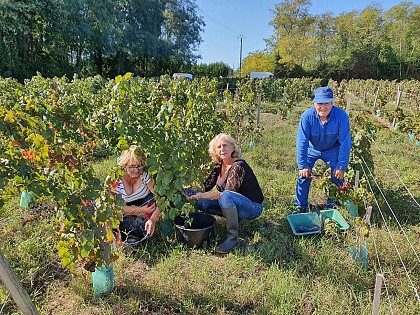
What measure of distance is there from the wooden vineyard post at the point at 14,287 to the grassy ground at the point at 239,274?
470 millimetres

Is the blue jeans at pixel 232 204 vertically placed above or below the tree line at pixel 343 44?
below

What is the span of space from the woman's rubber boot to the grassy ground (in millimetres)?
90

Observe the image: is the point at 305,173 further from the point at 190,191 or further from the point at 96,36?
the point at 96,36

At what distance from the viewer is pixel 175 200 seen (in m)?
2.56

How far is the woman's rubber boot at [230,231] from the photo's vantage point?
113 inches

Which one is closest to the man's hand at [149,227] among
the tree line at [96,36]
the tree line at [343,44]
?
the tree line at [96,36]

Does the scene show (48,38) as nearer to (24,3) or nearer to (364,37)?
(24,3)

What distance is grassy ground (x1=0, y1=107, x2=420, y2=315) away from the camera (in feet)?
7.28

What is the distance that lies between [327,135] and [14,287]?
301 cm

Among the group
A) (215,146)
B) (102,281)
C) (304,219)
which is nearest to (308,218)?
(304,219)

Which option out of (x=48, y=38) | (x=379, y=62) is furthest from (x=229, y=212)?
(x=379, y=62)

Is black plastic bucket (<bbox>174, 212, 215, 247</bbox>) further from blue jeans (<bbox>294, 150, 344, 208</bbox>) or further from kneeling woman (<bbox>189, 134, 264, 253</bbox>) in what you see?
blue jeans (<bbox>294, 150, 344, 208</bbox>)

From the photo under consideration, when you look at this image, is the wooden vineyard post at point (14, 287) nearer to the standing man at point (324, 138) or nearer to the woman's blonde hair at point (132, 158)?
the woman's blonde hair at point (132, 158)

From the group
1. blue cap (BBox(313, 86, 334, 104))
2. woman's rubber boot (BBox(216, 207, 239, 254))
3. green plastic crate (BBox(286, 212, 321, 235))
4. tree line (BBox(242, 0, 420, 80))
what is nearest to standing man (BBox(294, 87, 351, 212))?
blue cap (BBox(313, 86, 334, 104))
